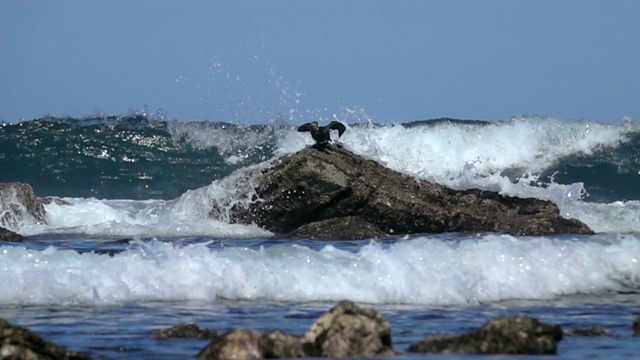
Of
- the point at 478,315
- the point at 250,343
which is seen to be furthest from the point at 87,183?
the point at 250,343

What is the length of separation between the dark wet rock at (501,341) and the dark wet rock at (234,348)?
3.30 feet

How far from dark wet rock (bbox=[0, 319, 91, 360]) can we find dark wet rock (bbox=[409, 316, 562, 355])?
210cm

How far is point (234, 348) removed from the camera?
25.3 ft

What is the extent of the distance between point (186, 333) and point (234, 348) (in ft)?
3.79

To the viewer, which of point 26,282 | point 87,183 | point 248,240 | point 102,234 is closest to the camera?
point 26,282

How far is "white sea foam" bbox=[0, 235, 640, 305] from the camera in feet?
37.3

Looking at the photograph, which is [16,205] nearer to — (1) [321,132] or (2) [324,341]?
(1) [321,132]

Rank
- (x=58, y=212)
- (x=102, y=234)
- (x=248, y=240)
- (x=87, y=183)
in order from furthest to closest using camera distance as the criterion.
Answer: (x=87, y=183) < (x=58, y=212) < (x=102, y=234) < (x=248, y=240)

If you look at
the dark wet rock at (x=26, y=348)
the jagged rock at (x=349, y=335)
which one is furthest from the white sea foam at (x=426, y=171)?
the dark wet rock at (x=26, y=348)

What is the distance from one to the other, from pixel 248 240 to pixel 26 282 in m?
4.77

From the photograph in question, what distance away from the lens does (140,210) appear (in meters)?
21.2

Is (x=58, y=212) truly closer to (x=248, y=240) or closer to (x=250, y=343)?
(x=248, y=240)

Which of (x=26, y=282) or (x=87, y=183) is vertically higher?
(x=87, y=183)

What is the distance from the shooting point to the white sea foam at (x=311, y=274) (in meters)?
11.4
